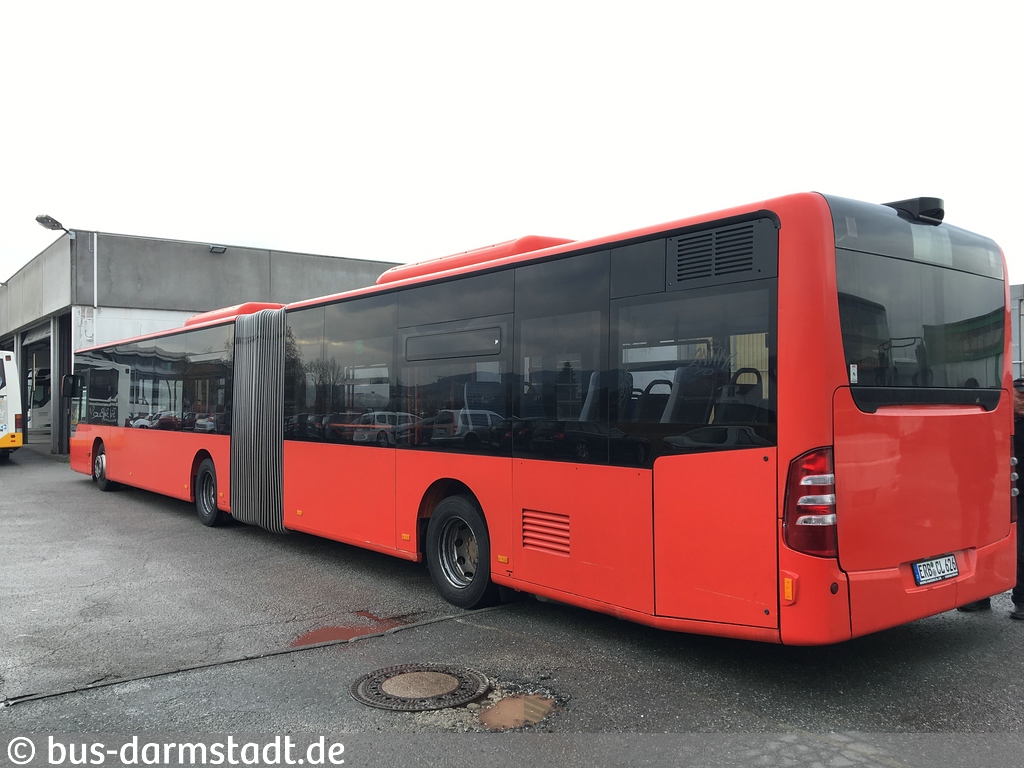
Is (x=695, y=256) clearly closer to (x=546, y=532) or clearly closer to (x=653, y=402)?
Result: (x=653, y=402)

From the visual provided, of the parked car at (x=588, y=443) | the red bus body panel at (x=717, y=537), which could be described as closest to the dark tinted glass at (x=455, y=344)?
the parked car at (x=588, y=443)

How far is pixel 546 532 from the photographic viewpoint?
6457 millimetres

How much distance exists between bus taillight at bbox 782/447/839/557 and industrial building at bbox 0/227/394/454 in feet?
78.0

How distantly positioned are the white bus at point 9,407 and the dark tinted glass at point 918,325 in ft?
82.7

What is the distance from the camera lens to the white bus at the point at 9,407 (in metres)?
24.2

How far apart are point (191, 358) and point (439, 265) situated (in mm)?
6154

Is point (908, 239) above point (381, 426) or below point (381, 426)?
above

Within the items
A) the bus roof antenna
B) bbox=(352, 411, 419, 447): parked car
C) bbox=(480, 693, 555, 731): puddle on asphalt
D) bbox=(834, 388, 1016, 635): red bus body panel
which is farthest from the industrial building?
bbox=(834, 388, 1016, 635): red bus body panel

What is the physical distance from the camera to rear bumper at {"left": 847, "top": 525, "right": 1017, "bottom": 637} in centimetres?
489

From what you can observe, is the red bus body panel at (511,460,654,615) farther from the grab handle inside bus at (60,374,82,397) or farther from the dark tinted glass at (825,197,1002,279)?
the grab handle inside bus at (60,374,82,397)

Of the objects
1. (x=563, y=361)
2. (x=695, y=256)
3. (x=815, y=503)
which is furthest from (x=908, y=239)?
(x=563, y=361)

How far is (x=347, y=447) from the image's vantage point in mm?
9070

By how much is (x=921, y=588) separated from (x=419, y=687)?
317 centimetres

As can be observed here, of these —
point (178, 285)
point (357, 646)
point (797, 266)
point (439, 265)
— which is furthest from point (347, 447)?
point (178, 285)
